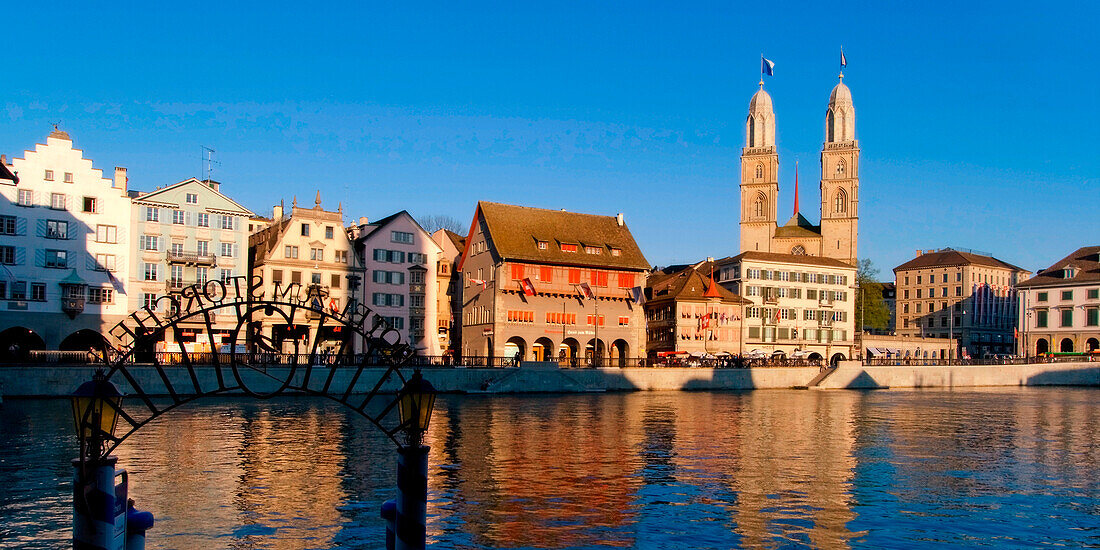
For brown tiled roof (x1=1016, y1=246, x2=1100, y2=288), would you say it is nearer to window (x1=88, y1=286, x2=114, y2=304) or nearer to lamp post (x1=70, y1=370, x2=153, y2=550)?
window (x1=88, y1=286, x2=114, y2=304)

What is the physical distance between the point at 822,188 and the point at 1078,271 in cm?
3483

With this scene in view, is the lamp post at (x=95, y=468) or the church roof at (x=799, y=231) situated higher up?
the church roof at (x=799, y=231)

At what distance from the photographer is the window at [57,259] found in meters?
64.6

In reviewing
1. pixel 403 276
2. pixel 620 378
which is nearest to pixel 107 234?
pixel 403 276

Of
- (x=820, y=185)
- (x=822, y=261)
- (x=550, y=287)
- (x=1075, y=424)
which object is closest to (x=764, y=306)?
(x=822, y=261)

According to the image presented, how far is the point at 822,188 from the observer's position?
439 ft

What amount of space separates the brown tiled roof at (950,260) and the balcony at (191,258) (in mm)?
111837

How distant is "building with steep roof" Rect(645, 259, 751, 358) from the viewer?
9125 centimetres

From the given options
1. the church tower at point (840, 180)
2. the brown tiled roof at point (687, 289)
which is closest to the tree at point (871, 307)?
the church tower at point (840, 180)

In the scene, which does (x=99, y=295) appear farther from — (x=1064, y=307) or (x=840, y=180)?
(x=1064, y=307)

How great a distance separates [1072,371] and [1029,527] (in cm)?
8650

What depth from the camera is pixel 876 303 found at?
13412cm

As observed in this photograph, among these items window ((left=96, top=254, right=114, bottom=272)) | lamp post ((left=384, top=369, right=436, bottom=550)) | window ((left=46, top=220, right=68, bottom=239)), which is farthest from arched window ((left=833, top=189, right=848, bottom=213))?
lamp post ((left=384, top=369, right=436, bottom=550))

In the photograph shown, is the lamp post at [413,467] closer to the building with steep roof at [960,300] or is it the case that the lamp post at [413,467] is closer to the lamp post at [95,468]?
the lamp post at [95,468]
